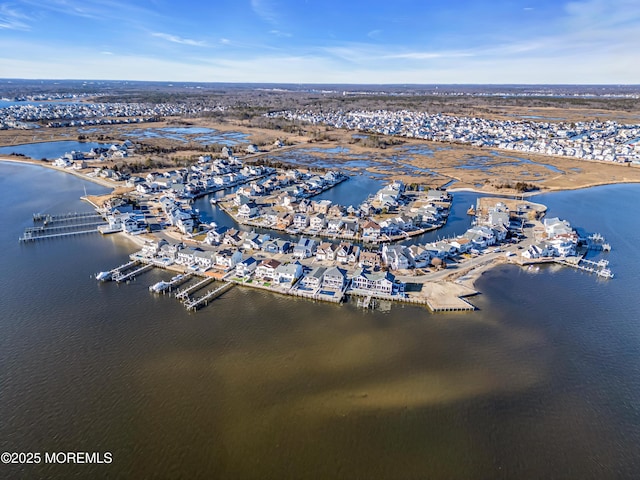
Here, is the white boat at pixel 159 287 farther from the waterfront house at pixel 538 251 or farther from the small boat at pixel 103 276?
the waterfront house at pixel 538 251

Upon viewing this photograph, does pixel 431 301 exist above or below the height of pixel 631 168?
below

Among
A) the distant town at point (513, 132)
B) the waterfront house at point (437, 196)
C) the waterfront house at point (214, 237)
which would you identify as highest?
the distant town at point (513, 132)

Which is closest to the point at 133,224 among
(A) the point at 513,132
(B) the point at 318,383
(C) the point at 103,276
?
(C) the point at 103,276

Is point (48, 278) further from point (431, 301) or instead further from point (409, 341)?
point (431, 301)

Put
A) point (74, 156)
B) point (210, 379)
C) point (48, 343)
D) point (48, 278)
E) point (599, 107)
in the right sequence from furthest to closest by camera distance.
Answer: point (599, 107)
point (74, 156)
point (48, 278)
point (48, 343)
point (210, 379)

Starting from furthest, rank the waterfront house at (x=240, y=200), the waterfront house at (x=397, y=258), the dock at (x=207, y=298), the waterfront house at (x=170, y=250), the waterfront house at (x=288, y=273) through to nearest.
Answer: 1. the waterfront house at (x=240, y=200)
2. the waterfront house at (x=170, y=250)
3. the waterfront house at (x=397, y=258)
4. the waterfront house at (x=288, y=273)
5. the dock at (x=207, y=298)

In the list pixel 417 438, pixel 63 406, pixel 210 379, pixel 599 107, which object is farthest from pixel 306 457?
pixel 599 107

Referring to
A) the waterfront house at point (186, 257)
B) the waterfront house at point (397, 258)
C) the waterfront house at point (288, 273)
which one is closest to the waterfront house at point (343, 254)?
the waterfront house at point (397, 258)
